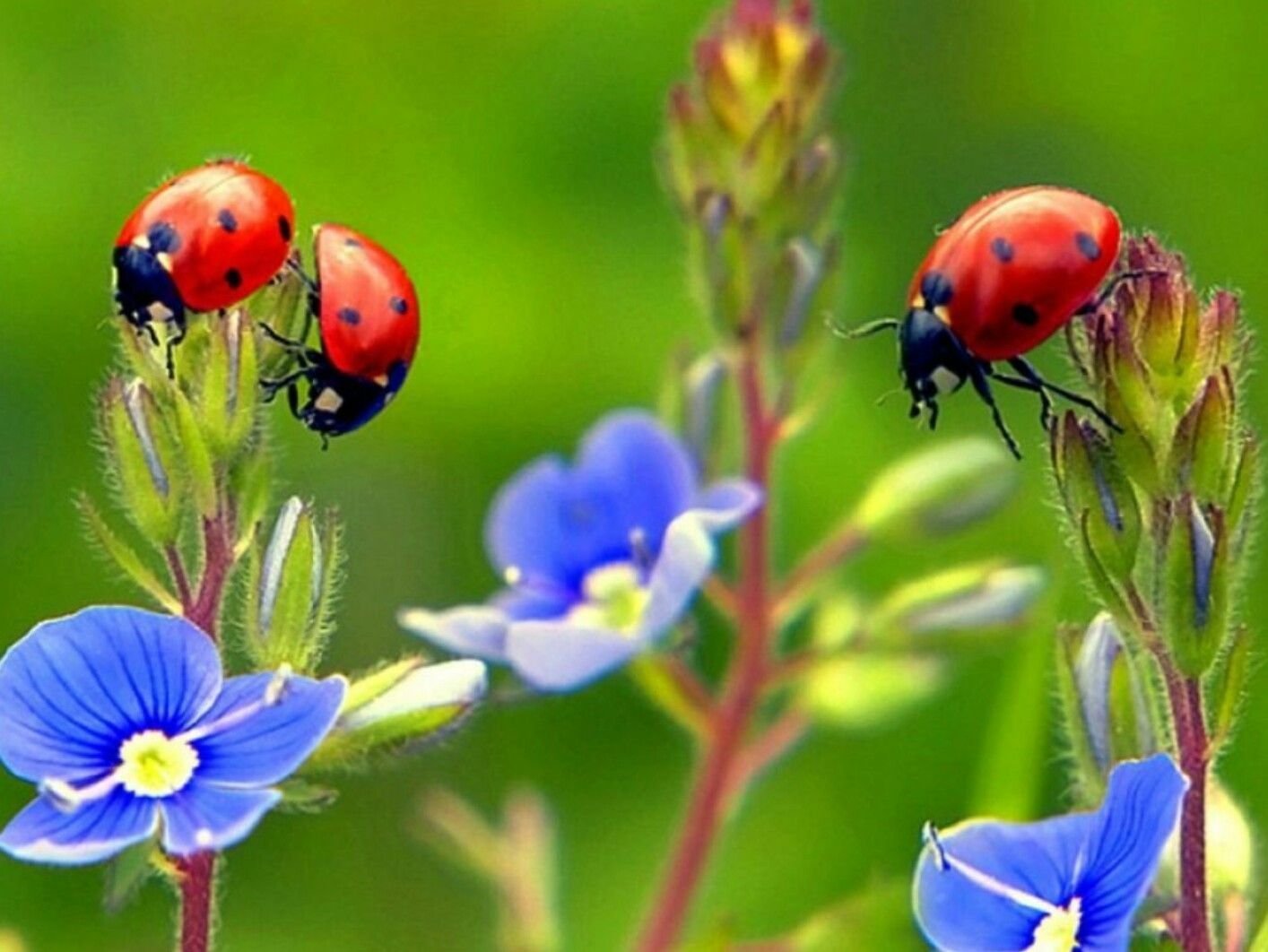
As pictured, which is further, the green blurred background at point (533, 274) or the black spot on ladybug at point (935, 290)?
the green blurred background at point (533, 274)

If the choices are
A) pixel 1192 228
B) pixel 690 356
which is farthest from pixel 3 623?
pixel 1192 228

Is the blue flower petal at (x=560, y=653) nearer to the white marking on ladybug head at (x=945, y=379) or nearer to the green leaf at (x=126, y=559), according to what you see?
the white marking on ladybug head at (x=945, y=379)

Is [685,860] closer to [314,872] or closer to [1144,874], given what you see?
[314,872]

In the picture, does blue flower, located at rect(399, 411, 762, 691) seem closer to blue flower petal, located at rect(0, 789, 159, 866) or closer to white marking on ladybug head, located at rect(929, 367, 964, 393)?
white marking on ladybug head, located at rect(929, 367, 964, 393)

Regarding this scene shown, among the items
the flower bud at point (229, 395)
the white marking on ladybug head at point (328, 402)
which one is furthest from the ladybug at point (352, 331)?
the flower bud at point (229, 395)

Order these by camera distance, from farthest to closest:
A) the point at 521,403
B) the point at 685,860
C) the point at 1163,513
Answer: the point at 521,403 < the point at 685,860 < the point at 1163,513

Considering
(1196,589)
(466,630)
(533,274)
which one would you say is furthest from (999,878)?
(533,274)
